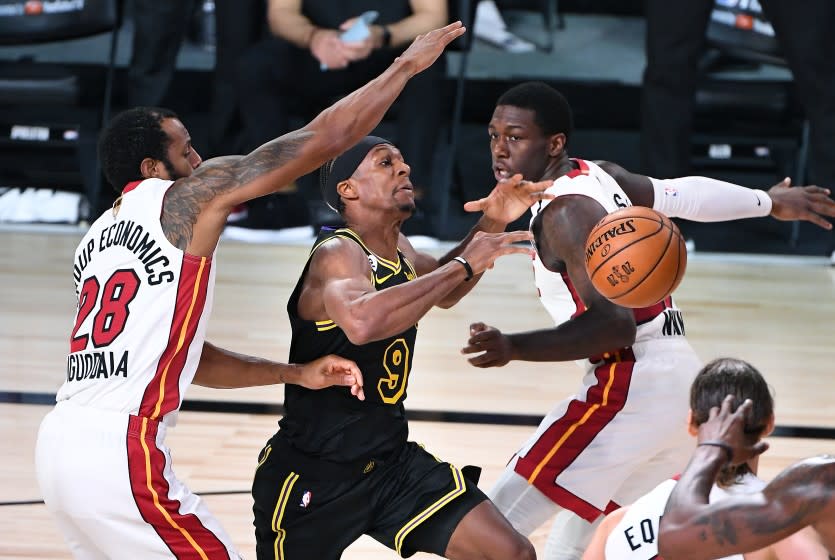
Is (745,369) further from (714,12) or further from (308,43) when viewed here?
(714,12)

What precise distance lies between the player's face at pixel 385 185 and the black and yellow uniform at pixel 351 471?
146 mm

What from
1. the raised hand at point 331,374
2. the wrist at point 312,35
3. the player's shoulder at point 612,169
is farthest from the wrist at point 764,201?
the wrist at point 312,35

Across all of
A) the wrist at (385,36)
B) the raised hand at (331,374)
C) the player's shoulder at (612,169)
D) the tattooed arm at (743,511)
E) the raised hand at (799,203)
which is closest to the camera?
the tattooed arm at (743,511)

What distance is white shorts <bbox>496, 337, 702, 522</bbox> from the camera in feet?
12.6

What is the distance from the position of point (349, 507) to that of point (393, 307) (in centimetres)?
61

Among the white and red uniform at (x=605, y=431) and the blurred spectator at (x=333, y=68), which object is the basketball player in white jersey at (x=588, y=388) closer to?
the white and red uniform at (x=605, y=431)

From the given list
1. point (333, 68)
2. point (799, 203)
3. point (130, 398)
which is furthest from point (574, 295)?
point (333, 68)

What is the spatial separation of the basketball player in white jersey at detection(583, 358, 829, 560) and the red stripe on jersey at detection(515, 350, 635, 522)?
0.86 metres

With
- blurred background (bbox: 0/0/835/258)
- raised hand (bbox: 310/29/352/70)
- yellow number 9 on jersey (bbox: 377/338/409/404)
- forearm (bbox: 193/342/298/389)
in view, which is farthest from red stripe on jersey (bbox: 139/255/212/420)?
blurred background (bbox: 0/0/835/258)

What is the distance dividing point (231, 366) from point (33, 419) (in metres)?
2.08

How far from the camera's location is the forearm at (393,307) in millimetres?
Result: 3385

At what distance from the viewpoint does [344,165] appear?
3.93 meters

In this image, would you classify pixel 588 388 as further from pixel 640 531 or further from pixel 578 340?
pixel 640 531

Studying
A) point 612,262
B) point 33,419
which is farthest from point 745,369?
point 33,419
